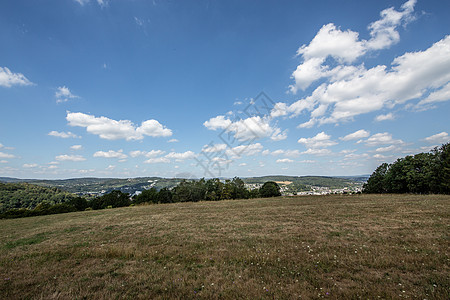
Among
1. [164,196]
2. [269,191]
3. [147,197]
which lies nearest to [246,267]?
[164,196]

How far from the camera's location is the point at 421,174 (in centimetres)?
4159

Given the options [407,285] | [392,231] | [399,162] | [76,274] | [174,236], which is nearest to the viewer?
[407,285]

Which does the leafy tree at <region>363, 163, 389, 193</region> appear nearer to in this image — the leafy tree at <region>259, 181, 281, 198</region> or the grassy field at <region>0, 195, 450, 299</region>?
the leafy tree at <region>259, 181, 281, 198</region>

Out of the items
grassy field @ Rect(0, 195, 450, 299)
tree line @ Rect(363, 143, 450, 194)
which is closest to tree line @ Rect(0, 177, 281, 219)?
tree line @ Rect(363, 143, 450, 194)

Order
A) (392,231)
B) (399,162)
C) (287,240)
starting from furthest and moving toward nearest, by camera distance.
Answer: (399,162) → (392,231) → (287,240)

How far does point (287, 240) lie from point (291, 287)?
15.0 ft

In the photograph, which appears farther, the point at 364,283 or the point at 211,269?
the point at 211,269

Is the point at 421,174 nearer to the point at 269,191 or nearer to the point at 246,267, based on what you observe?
the point at 269,191

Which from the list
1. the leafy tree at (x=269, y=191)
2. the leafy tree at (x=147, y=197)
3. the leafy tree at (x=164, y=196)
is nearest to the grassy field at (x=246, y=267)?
the leafy tree at (x=164, y=196)

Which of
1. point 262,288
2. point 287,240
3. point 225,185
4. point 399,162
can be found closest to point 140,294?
point 262,288

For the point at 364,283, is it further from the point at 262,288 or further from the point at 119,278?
the point at 119,278

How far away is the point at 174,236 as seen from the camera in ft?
35.6

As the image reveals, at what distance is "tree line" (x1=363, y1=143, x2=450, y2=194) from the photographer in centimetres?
3891

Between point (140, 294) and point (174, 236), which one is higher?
point (140, 294)
